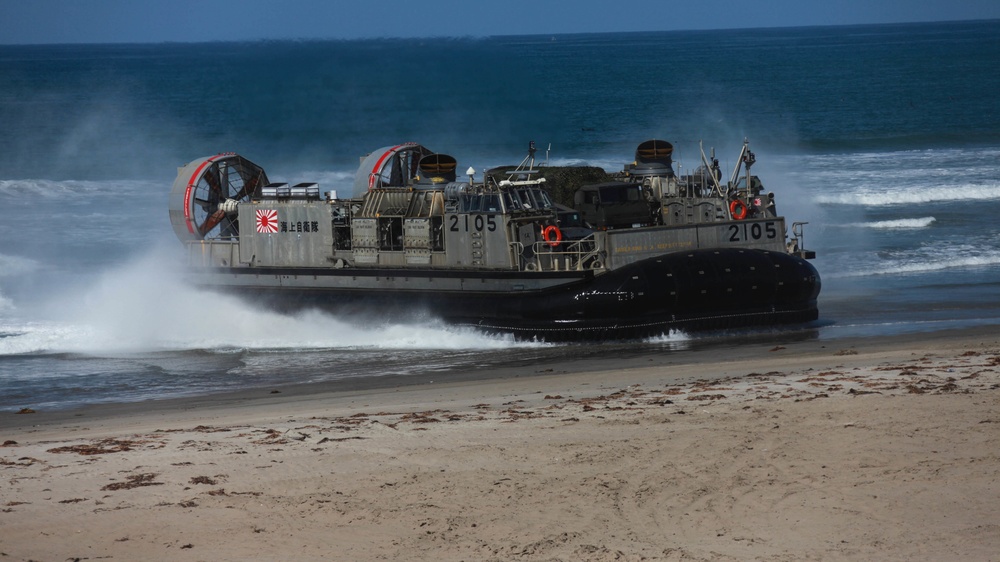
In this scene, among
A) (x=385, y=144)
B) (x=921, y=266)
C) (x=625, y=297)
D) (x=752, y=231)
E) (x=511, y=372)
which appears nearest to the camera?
(x=511, y=372)

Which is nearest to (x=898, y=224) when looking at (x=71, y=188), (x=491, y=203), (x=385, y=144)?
(x=491, y=203)

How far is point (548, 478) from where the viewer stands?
7.22 meters

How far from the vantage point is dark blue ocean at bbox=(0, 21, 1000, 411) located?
14.2 metres

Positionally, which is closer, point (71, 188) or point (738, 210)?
point (738, 210)

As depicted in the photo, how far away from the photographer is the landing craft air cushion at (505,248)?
14016 millimetres

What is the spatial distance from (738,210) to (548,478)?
921 centimetres

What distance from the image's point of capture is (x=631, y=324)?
45.6 ft

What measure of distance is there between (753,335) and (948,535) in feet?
26.7

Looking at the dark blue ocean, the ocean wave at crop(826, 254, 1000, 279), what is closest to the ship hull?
the dark blue ocean

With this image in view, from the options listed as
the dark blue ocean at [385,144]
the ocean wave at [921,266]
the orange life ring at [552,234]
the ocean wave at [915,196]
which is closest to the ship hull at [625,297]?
the dark blue ocean at [385,144]

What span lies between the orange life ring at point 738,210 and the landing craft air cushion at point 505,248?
0.6 inches

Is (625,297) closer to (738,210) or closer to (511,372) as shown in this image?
(511,372)

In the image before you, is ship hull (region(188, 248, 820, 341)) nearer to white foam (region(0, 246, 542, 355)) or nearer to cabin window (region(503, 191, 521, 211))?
white foam (region(0, 246, 542, 355))

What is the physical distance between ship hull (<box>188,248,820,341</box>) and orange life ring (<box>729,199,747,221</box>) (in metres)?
1.31
